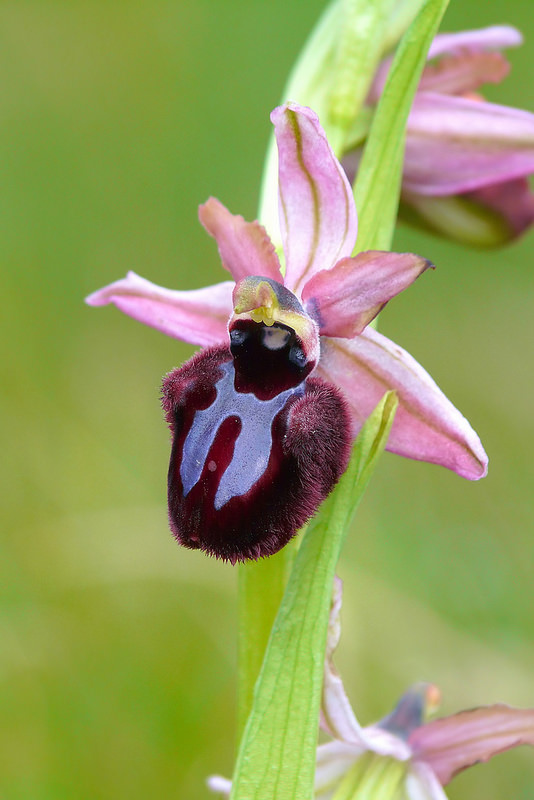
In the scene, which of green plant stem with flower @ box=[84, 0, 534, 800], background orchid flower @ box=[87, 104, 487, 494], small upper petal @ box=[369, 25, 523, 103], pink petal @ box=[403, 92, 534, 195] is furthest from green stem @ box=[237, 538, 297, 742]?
small upper petal @ box=[369, 25, 523, 103]

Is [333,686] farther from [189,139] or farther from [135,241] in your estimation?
[189,139]

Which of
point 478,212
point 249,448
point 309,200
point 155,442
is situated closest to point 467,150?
point 478,212

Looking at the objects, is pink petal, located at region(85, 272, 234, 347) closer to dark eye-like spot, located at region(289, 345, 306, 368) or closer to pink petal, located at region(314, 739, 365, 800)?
dark eye-like spot, located at region(289, 345, 306, 368)

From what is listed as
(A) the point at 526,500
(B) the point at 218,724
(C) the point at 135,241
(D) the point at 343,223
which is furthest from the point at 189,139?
(D) the point at 343,223

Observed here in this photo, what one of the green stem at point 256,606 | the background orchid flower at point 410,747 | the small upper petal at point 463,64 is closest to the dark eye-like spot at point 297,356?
the green stem at point 256,606

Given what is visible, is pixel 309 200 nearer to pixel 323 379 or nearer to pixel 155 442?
pixel 323 379
